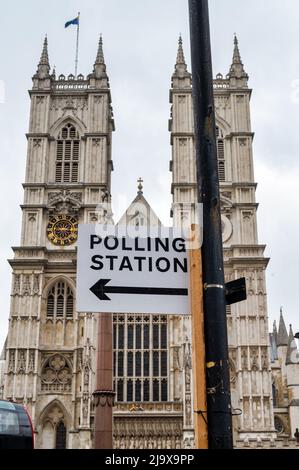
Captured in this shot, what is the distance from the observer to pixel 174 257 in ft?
14.5

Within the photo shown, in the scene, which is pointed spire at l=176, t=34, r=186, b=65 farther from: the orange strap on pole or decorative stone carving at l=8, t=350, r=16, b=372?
the orange strap on pole

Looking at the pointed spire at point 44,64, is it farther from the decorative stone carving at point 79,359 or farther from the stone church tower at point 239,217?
the decorative stone carving at point 79,359

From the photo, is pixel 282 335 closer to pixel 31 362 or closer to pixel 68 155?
pixel 68 155

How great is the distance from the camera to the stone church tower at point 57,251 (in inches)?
1449

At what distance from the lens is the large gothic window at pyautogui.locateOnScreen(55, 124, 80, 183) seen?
43344 millimetres

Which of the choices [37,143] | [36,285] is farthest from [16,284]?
[37,143]

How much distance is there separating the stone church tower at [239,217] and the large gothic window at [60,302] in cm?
812

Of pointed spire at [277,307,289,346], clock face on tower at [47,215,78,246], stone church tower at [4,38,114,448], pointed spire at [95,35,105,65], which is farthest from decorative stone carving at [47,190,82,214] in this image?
pointed spire at [277,307,289,346]

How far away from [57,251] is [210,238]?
3685 centimetres

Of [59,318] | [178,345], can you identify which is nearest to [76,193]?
[59,318]

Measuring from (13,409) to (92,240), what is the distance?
124 cm

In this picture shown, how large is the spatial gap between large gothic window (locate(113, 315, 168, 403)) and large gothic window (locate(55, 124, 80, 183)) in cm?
1053
